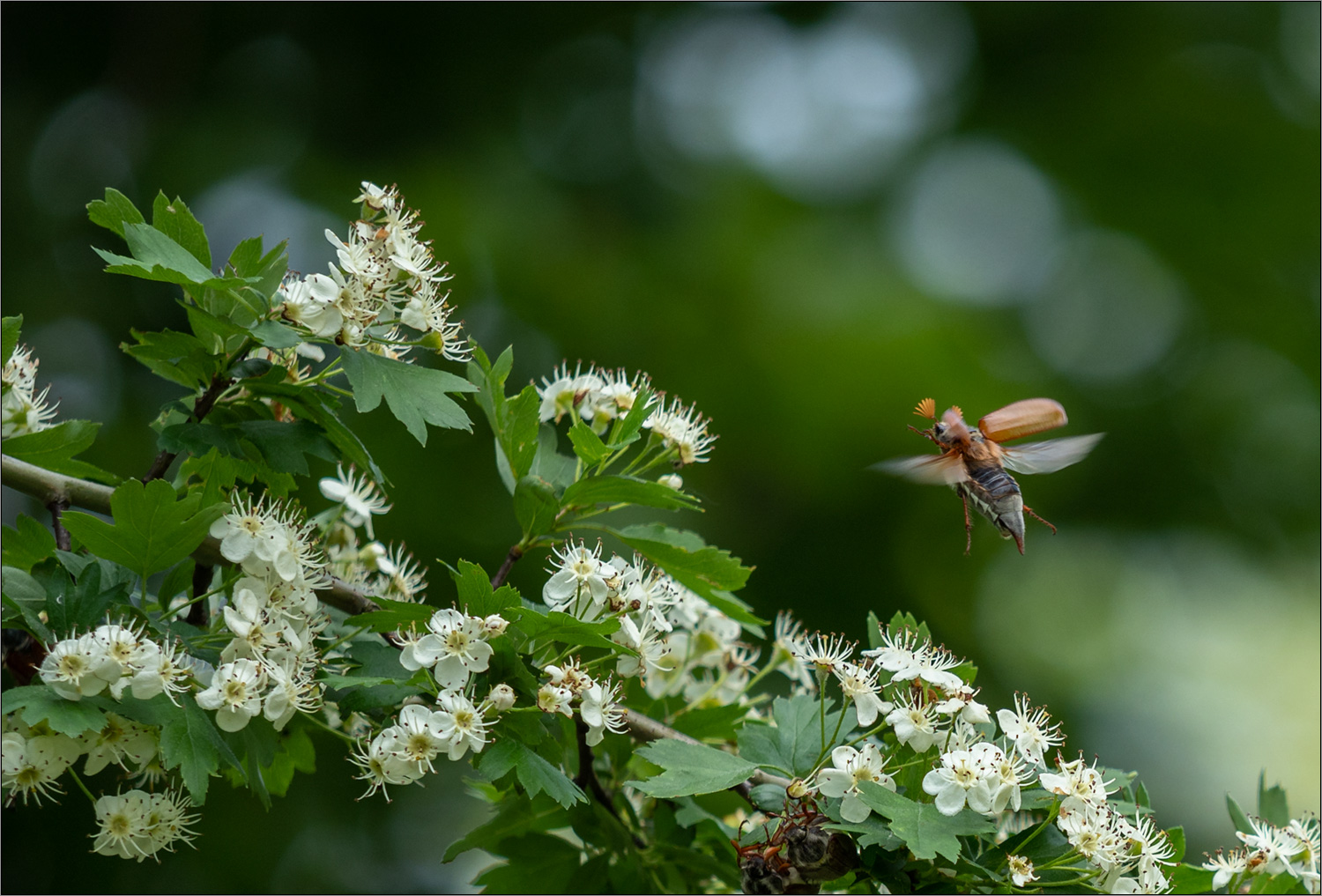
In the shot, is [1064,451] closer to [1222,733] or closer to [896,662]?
[896,662]

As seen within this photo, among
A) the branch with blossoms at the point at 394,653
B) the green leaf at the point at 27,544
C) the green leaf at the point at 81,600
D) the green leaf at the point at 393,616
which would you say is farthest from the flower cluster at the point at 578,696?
the green leaf at the point at 27,544

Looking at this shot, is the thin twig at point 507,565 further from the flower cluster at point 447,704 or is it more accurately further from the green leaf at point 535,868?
the green leaf at point 535,868

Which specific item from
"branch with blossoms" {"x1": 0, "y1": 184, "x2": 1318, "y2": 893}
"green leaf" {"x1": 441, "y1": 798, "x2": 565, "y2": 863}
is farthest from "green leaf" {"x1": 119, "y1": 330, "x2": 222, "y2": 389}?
"green leaf" {"x1": 441, "y1": 798, "x2": 565, "y2": 863}

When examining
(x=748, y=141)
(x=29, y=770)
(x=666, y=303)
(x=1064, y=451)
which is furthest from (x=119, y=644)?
(x=748, y=141)

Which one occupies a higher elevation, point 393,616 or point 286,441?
point 286,441

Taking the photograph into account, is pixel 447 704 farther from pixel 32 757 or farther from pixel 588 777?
pixel 32 757

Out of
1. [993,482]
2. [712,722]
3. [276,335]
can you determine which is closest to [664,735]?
[712,722]
